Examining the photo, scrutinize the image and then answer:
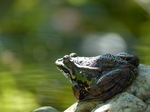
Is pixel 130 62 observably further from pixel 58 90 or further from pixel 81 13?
pixel 81 13

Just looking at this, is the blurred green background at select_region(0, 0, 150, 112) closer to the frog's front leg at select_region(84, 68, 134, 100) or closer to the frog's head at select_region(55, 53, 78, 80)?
the frog's head at select_region(55, 53, 78, 80)

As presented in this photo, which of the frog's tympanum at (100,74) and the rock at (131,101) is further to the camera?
the frog's tympanum at (100,74)

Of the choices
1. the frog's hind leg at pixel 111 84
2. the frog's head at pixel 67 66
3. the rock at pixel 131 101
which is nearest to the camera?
the rock at pixel 131 101

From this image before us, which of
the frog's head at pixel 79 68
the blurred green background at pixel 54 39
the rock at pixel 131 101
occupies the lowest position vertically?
the rock at pixel 131 101

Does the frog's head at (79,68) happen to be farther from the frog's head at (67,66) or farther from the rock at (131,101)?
the rock at (131,101)

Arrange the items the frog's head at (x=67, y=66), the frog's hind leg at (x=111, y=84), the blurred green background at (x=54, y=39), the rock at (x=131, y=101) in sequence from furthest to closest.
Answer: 1. the blurred green background at (x=54, y=39)
2. the frog's head at (x=67, y=66)
3. the frog's hind leg at (x=111, y=84)
4. the rock at (x=131, y=101)

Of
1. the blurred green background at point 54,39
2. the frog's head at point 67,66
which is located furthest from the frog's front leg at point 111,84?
the blurred green background at point 54,39

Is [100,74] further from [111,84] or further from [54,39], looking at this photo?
[54,39]
